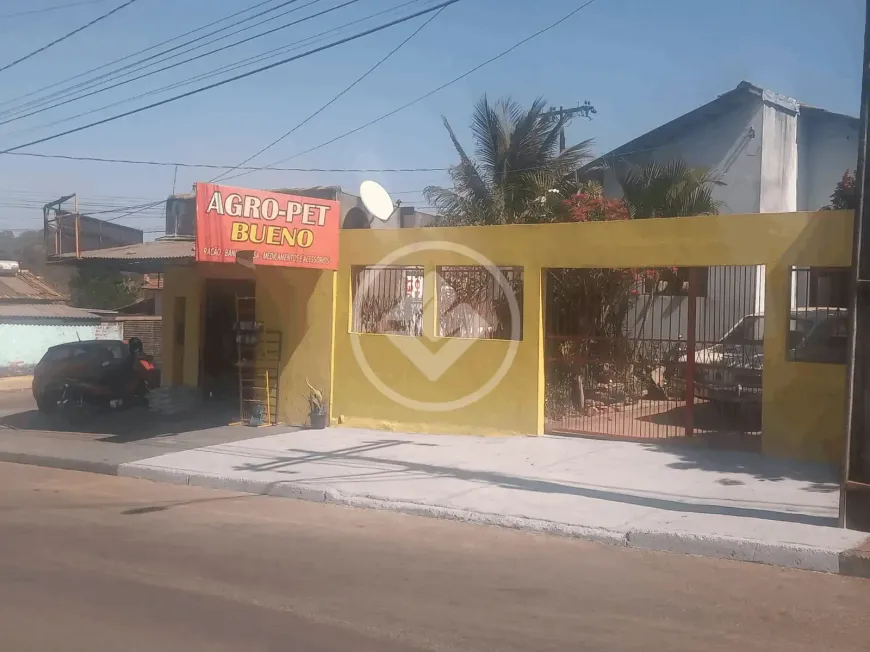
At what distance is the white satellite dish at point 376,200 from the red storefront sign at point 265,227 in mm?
1351

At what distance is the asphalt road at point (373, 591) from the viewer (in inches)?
198

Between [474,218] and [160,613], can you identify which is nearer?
[160,613]

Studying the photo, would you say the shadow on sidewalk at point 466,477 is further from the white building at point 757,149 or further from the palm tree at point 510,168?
the white building at point 757,149

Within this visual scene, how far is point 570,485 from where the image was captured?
374 inches

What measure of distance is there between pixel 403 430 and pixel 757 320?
18.5ft

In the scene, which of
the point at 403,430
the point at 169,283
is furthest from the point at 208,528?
the point at 169,283

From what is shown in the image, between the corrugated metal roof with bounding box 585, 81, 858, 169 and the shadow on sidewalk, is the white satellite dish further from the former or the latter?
the corrugated metal roof with bounding box 585, 81, 858, 169

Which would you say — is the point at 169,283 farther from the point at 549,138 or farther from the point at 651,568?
the point at 651,568

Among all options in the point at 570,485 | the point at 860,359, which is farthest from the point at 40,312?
the point at 860,359

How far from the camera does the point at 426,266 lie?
13.0 meters

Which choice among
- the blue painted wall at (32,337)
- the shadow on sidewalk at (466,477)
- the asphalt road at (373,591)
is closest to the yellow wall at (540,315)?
the shadow on sidewalk at (466,477)

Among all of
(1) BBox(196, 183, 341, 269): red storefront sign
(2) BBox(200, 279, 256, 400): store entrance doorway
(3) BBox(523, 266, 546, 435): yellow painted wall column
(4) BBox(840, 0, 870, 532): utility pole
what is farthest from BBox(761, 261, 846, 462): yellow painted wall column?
(2) BBox(200, 279, 256, 400): store entrance doorway

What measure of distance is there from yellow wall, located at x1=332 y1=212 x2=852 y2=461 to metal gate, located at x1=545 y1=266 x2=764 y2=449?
62 centimetres

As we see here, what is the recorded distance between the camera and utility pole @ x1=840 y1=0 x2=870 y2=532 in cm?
747
